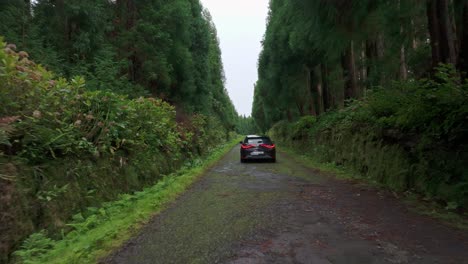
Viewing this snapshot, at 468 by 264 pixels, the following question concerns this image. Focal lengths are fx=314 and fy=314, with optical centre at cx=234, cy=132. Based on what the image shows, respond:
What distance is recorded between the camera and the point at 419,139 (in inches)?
289

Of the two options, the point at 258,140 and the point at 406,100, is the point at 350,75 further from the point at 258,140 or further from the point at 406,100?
the point at 406,100

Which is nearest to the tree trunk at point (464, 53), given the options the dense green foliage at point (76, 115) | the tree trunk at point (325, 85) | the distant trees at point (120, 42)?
the dense green foliage at point (76, 115)

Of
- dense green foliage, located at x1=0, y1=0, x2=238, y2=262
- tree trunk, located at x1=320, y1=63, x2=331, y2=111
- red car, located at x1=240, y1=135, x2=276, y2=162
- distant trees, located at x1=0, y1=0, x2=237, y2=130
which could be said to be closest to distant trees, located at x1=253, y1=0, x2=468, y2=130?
tree trunk, located at x1=320, y1=63, x2=331, y2=111

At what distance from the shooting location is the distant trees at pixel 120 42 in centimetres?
1203

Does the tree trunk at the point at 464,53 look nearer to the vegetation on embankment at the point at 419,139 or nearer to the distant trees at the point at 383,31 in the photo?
the distant trees at the point at 383,31

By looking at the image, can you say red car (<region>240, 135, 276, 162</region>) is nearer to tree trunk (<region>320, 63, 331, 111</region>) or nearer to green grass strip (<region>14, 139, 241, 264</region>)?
tree trunk (<region>320, 63, 331, 111</region>)

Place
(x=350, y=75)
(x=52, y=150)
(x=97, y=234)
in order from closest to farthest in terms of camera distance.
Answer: (x=97, y=234) → (x=52, y=150) → (x=350, y=75)

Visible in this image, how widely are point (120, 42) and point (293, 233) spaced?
643 inches

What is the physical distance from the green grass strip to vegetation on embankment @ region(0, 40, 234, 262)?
215mm

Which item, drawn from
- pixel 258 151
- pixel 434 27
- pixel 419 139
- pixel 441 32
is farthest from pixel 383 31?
pixel 258 151

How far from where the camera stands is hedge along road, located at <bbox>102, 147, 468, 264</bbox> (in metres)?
3.92

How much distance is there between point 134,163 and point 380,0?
8053 mm

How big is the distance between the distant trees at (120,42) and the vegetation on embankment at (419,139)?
10159mm

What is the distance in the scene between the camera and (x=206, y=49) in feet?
89.8
